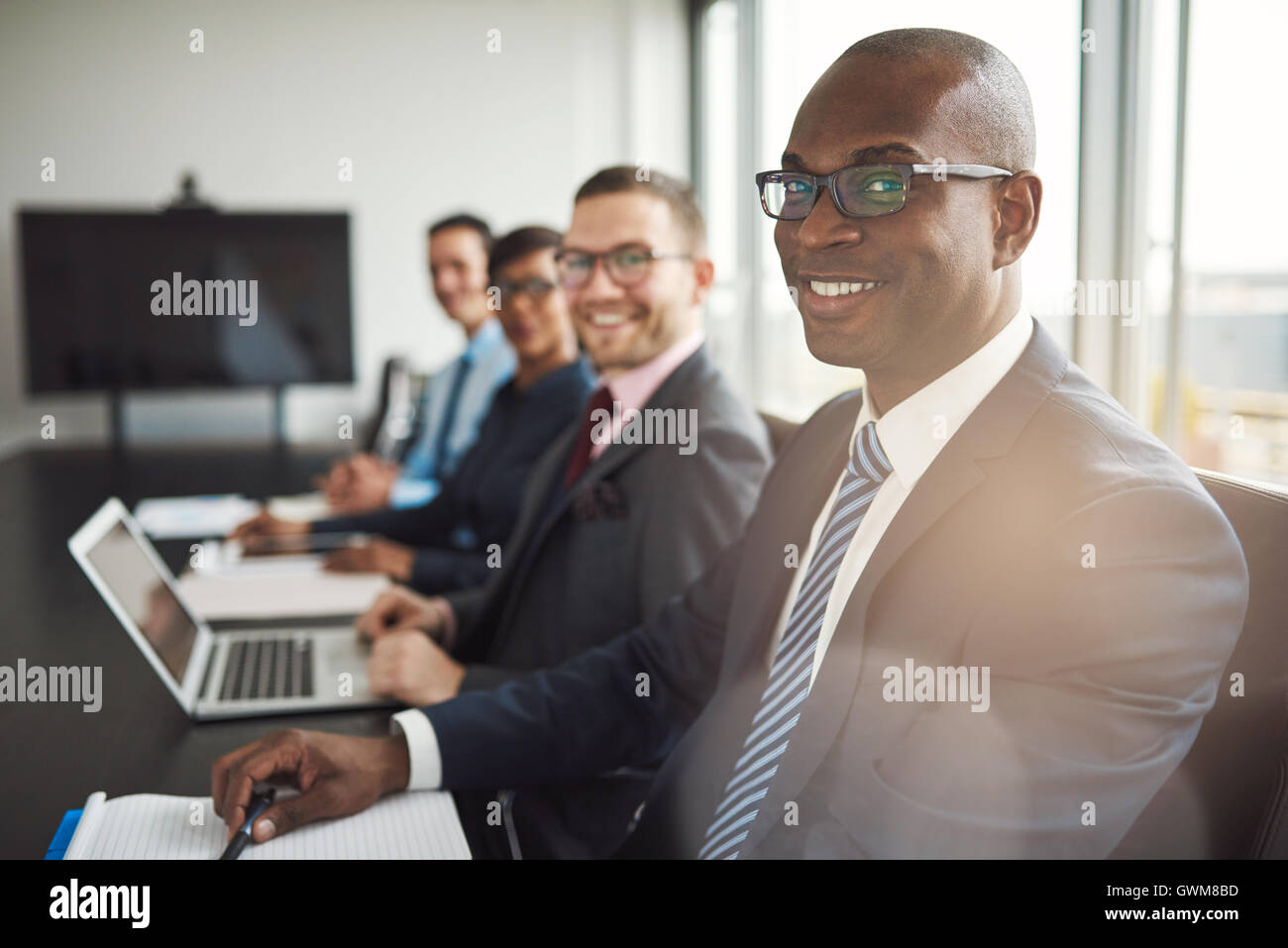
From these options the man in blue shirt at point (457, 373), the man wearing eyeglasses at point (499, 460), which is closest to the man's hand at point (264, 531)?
the man wearing eyeglasses at point (499, 460)

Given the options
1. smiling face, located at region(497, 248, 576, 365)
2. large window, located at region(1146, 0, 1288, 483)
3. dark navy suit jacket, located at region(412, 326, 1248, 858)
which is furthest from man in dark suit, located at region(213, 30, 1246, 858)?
smiling face, located at region(497, 248, 576, 365)

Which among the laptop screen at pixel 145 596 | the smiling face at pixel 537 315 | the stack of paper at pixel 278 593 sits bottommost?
the stack of paper at pixel 278 593

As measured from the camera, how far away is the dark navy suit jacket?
2.35ft

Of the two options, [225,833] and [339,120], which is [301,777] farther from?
[339,120]

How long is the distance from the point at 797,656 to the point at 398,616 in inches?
30.2

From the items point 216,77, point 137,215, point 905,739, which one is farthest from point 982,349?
point 216,77

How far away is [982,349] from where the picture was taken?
2.95ft

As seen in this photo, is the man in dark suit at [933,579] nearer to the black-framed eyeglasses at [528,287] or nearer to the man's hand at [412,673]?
the man's hand at [412,673]

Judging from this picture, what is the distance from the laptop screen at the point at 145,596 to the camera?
4.08 ft

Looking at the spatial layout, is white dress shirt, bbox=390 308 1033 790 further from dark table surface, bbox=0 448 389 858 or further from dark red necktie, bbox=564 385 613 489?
dark red necktie, bbox=564 385 613 489

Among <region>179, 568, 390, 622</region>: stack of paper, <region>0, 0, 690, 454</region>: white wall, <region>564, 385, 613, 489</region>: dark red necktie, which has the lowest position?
<region>179, 568, 390, 622</region>: stack of paper

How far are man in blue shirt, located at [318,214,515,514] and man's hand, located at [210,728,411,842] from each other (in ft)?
6.36

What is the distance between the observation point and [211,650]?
146 centimetres
